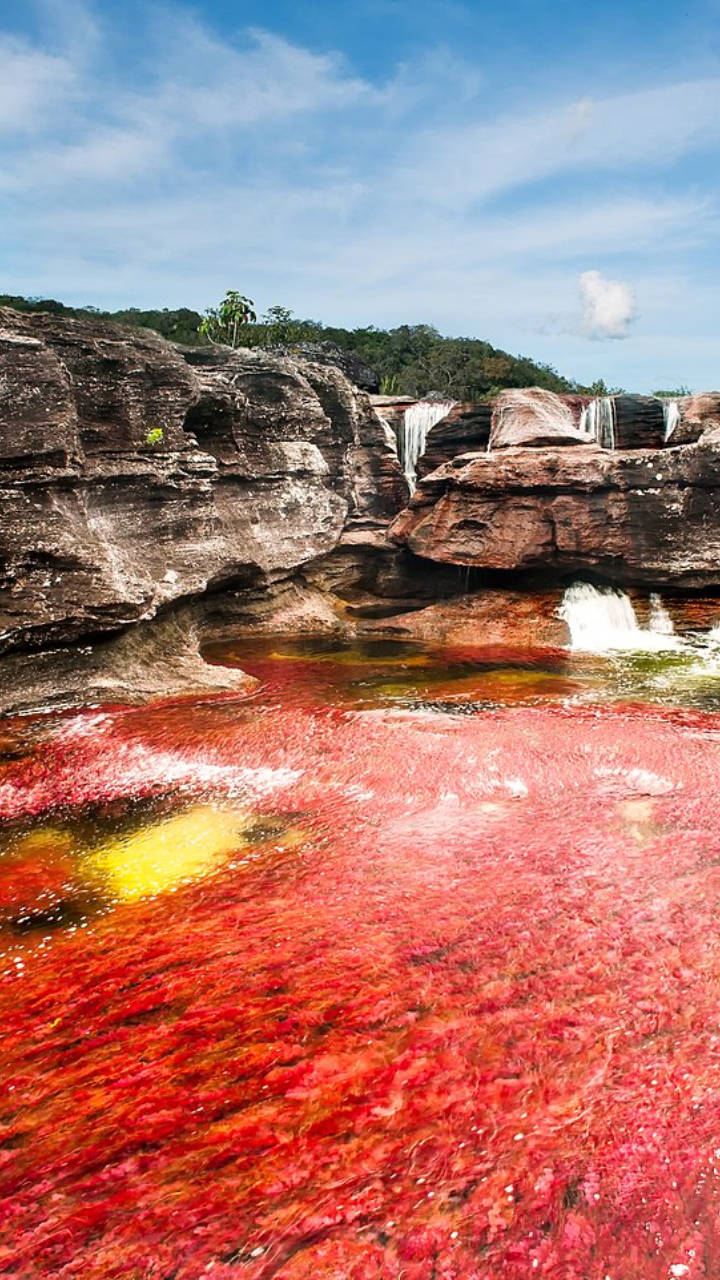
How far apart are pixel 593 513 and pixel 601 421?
7.00m

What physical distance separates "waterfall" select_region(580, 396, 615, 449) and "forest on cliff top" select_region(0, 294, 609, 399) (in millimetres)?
39563

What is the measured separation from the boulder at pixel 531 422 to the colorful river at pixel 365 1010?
41.5 feet

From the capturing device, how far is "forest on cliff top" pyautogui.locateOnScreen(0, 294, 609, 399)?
68188mm

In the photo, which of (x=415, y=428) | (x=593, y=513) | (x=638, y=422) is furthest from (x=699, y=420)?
(x=415, y=428)

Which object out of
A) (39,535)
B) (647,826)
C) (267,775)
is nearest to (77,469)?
(39,535)

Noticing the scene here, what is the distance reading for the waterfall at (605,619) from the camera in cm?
1902

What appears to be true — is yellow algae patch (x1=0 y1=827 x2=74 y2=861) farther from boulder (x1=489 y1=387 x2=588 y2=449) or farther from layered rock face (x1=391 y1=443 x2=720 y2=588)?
boulder (x1=489 y1=387 x2=588 y2=449)

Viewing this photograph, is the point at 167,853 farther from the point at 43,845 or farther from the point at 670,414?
the point at 670,414

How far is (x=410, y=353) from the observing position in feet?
259

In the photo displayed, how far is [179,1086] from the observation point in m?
4.68

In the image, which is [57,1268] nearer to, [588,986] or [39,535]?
[588,986]

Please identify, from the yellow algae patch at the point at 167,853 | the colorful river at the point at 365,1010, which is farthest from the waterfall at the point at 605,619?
the yellow algae patch at the point at 167,853

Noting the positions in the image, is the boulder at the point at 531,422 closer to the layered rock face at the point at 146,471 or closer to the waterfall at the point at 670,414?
the waterfall at the point at 670,414

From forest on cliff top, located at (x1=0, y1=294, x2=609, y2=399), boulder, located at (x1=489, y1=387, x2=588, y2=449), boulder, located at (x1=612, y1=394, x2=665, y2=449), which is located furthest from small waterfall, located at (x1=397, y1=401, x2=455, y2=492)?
forest on cliff top, located at (x1=0, y1=294, x2=609, y2=399)
